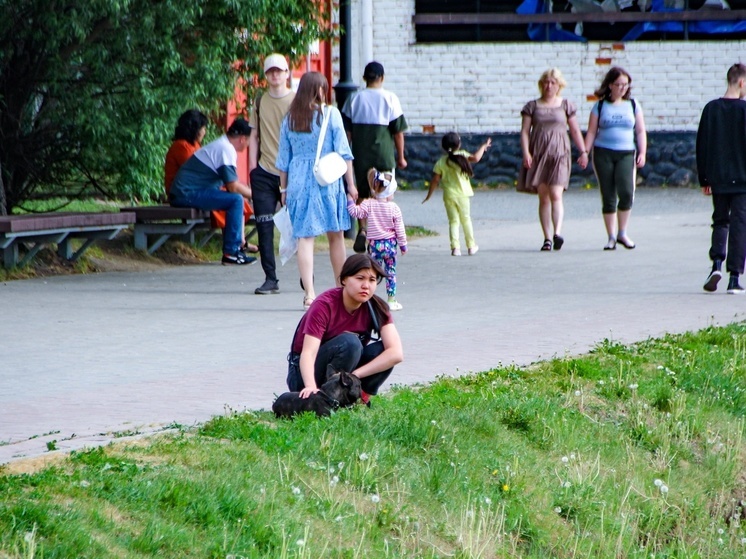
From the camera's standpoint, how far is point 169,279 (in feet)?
38.7

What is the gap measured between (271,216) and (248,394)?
4355 mm

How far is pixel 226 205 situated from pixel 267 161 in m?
2.02

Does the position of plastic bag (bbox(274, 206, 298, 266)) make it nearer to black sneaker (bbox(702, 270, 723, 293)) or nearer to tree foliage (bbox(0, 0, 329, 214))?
tree foliage (bbox(0, 0, 329, 214))

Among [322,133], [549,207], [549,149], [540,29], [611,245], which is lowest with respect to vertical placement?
[611,245]

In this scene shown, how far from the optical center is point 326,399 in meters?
5.91

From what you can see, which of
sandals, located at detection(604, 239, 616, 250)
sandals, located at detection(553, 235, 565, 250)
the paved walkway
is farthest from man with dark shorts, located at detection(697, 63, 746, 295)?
sandals, located at detection(553, 235, 565, 250)

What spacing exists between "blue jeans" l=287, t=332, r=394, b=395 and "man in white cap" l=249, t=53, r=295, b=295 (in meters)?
4.61

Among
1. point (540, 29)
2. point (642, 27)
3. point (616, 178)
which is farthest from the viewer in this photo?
point (540, 29)

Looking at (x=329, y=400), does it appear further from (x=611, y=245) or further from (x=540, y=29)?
(x=540, y=29)

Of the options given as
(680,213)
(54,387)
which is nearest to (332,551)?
(54,387)

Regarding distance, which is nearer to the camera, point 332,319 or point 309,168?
point 332,319

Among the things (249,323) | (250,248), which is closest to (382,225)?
(249,323)

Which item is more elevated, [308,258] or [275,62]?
[275,62]

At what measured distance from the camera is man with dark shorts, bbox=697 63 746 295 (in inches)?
419
